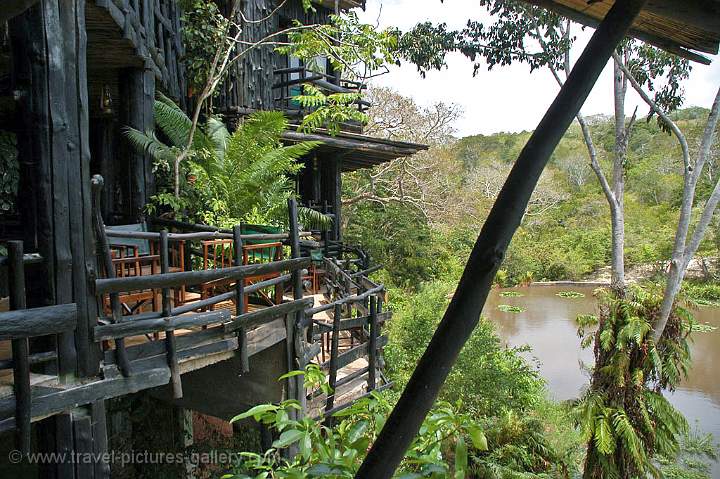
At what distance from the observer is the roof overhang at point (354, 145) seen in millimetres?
9406

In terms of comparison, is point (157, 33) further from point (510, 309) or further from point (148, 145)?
point (510, 309)

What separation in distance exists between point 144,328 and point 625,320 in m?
7.69

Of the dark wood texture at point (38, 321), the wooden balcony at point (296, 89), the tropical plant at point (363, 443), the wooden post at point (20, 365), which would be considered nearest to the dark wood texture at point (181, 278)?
the dark wood texture at point (38, 321)

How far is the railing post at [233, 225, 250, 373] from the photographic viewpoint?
397cm

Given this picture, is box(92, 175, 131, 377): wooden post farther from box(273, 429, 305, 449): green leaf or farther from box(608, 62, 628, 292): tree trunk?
box(608, 62, 628, 292): tree trunk

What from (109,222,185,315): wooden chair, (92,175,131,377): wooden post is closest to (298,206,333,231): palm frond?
(109,222,185,315): wooden chair

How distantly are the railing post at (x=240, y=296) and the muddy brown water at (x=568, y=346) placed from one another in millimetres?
9165

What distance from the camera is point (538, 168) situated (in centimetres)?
81

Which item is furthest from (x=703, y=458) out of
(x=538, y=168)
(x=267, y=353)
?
(x=538, y=168)

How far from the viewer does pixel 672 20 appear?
117 cm

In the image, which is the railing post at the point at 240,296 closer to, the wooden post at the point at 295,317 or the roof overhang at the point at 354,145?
the wooden post at the point at 295,317

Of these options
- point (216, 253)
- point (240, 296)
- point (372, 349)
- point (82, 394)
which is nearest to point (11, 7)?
point (82, 394)

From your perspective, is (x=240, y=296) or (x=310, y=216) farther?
(x=310, y=216)

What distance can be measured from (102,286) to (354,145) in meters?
7.56
